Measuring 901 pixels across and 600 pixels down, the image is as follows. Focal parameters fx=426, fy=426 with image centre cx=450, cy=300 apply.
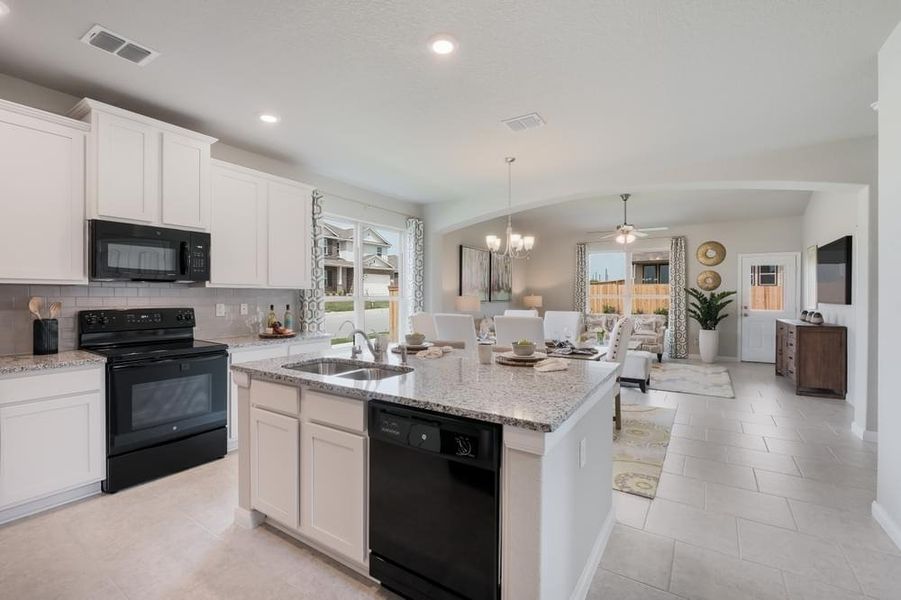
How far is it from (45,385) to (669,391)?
6.06 m

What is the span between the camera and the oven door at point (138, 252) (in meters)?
2.81

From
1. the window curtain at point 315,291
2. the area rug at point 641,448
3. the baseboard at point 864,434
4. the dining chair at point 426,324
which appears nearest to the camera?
the area rug at point 641,448

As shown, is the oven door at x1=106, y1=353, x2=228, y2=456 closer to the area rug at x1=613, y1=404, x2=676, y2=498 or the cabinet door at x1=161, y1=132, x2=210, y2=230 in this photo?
the cabinet door at x1=161, y1=132, x2=210, y2=230

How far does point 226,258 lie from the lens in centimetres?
364

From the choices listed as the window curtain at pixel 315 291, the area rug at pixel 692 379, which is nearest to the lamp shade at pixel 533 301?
the area rug at pixel 692 379

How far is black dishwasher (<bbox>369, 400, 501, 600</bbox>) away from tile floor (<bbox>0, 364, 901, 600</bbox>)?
0.28 metres

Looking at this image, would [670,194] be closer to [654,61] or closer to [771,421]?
[771,421]

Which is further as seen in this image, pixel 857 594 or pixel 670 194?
pixel 670 194

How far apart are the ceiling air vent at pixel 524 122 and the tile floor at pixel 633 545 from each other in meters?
2.71

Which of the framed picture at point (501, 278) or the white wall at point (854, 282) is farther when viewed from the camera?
the framed picture at point (501, 278)

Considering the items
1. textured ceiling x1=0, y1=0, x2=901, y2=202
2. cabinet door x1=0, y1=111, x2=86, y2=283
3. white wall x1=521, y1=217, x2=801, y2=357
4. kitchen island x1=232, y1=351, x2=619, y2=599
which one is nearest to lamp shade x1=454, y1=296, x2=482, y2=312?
textured ceiling x1=0, y1=0, x2=901, y2=202

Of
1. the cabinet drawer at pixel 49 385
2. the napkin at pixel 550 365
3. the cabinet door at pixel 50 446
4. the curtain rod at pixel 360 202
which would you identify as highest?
the curtain rod at pixel 360 202

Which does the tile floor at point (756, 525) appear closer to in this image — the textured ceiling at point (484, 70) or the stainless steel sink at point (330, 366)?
the stainless steel sink at point (330, 366)

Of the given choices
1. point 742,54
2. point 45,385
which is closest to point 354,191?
point 45,385
